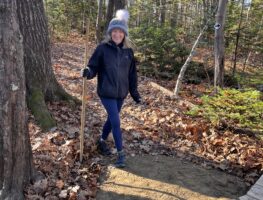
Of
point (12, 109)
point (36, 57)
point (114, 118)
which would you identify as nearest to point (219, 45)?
point (114, 118)

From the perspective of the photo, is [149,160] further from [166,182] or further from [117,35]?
[117,35]

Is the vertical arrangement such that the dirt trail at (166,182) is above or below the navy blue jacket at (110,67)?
below

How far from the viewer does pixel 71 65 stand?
11906 mm

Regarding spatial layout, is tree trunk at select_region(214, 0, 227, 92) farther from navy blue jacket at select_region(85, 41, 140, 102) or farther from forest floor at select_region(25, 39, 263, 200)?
navy blue jacket at select_region(85, 41, 140, 102)

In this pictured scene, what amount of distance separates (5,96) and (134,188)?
218 cm

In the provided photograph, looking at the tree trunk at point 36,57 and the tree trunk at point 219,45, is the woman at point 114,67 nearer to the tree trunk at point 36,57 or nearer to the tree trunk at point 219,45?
the tree trunk at point 36,57

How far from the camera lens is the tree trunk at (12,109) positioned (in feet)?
11.0

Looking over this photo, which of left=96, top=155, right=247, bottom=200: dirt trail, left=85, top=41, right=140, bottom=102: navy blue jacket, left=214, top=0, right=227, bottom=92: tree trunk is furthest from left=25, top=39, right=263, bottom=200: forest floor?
left=214, top=0, right=227, bottom=92: tree trunk

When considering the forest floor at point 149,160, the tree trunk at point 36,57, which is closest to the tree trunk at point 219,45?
the forest floor at point 149,160

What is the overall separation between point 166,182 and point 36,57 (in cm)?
347

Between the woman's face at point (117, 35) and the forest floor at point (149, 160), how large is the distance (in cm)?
181

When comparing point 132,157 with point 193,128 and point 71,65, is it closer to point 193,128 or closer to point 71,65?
point 193,128

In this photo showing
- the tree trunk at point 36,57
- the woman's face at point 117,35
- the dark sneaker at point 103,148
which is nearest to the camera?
the woman's face at point 117,35

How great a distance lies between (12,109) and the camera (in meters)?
3.51
